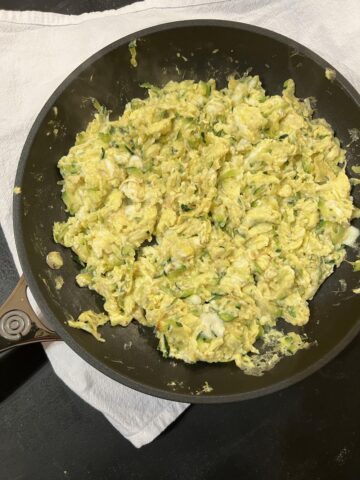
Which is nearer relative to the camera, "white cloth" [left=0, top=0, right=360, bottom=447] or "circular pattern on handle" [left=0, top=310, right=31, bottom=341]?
"circular pattern on handle" [left=0, top=310, right=31, bottom=341]

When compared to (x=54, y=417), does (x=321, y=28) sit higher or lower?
higher

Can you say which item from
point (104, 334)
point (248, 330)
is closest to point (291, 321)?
point (248, 330)

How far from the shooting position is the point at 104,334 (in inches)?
61.9

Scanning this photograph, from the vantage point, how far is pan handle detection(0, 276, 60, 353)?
57.1 inches

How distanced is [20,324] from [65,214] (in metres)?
0.40

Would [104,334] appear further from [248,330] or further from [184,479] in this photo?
[184,479]

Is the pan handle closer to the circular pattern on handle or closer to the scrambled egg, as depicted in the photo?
the circular pattern on handle

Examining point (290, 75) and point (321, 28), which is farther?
point (321, 28)

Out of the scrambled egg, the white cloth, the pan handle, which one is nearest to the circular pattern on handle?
the pan handle

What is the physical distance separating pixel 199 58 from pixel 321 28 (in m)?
0.54

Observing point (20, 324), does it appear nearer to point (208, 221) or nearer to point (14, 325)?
point (14, 325)

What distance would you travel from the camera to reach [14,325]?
1.46 m

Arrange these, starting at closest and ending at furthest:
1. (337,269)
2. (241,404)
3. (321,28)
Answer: (337,269)
(241,404)
(321,28)

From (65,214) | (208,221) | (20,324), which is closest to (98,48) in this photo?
(65,214)
